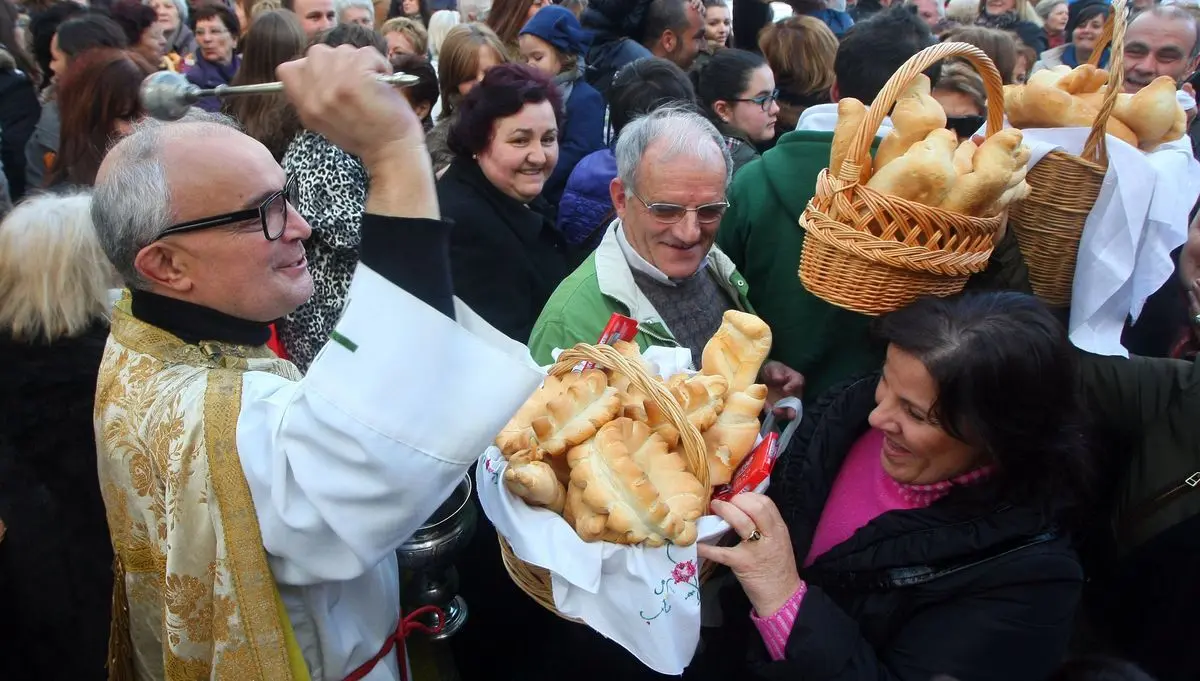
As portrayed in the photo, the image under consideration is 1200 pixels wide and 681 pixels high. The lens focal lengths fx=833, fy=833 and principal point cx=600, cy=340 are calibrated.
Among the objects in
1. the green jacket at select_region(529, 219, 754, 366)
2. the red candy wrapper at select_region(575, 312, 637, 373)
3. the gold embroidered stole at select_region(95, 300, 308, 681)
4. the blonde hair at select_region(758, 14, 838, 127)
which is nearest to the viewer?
the gold embroidered stole at select_region(95, 300, 308, 681)

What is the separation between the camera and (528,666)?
107 inches

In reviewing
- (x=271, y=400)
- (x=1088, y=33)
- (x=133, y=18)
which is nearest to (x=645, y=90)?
(x=271, y=400)

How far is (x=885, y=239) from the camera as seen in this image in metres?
1.89

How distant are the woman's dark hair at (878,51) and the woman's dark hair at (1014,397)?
1.39m

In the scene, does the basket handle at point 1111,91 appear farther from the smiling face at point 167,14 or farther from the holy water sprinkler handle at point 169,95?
the smiling face at point 167,14

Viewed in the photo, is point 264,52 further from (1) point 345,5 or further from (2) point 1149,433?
(2) point 1149,433

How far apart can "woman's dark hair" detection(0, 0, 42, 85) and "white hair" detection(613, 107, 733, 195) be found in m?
5.33

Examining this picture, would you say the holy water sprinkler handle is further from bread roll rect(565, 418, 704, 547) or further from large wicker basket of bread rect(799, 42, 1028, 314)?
large wicker basket of bread rect(799, 42, 1028, 314)

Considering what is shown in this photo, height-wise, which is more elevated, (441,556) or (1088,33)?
(1088,33)

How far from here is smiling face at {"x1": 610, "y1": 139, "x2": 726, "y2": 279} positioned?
2.42 meters

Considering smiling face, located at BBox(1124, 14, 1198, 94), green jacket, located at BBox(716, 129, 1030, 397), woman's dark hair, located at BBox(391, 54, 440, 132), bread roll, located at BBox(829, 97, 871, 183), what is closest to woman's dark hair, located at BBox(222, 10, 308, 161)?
woman's dark hair, located at BBox(391, 54, 440, 132)

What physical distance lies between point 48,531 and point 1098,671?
7.71 feet

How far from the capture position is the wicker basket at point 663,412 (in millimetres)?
1633

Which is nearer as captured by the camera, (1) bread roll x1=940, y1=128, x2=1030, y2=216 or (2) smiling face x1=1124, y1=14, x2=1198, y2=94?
(1) bread roll x1=940, y1=128, x2=1030, y2=216
